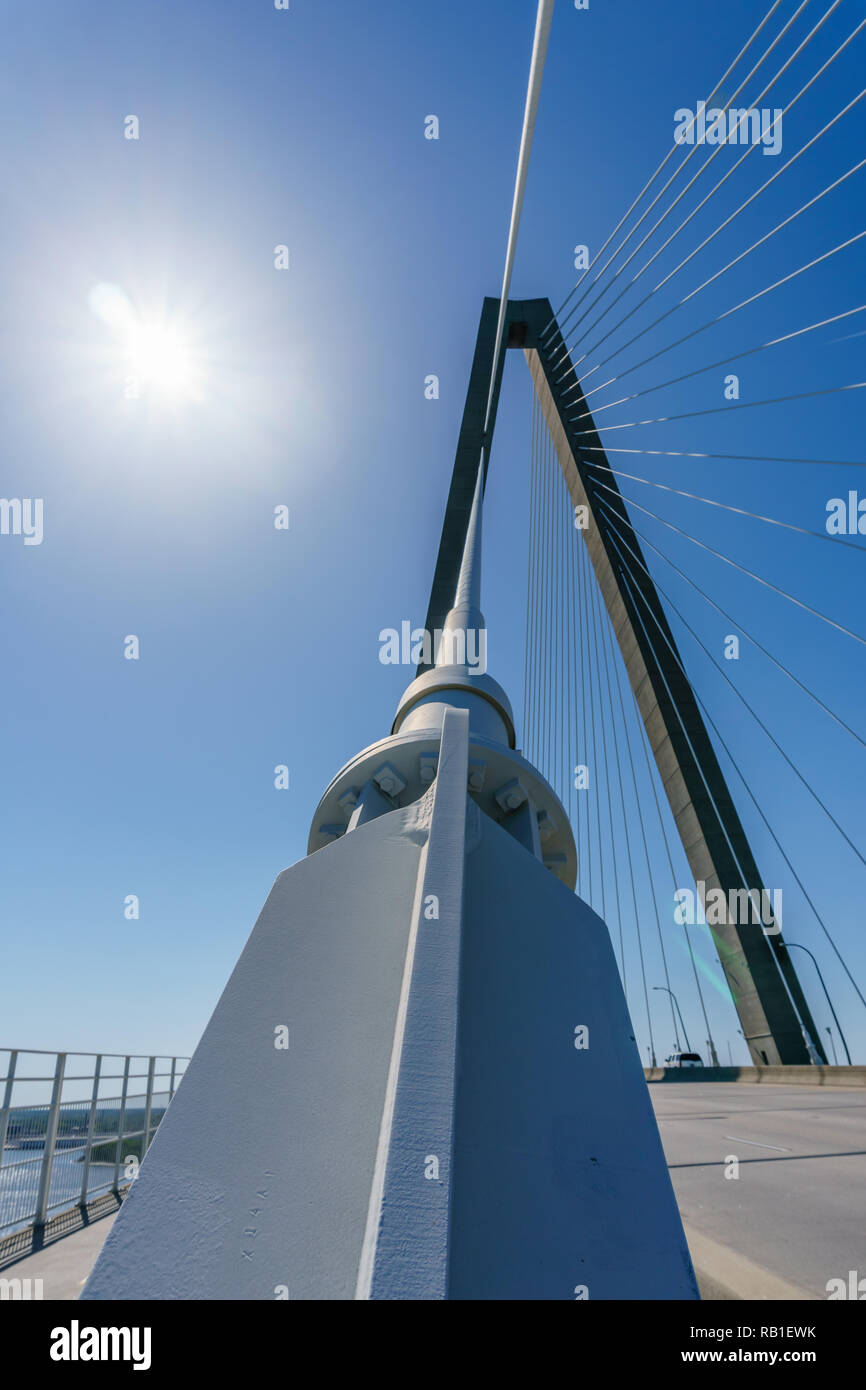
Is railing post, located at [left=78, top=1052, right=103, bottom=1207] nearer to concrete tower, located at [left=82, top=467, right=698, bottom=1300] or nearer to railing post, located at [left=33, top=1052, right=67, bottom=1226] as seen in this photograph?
railing post, located at [left=33, top=1052, right=67, bottom=1226]

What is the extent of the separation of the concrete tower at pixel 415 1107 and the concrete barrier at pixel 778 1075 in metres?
8.66

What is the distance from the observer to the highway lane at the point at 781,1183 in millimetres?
2332

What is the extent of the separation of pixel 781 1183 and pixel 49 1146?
5597 millimetres

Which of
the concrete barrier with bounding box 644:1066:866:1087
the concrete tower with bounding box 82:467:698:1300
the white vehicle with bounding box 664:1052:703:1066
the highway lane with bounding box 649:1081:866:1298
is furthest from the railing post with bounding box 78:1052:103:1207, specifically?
the white vehicle with bounding box 664:1052:703:1066

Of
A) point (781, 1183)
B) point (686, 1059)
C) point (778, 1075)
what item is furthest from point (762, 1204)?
point (686, 1059)

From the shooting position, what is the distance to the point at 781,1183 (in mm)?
3379

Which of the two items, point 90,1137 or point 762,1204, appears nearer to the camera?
point 762,1204

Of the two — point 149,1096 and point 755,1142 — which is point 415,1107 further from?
point 149,1096

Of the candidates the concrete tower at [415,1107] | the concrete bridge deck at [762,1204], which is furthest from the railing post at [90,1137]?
the concrete tower at [415,1107]

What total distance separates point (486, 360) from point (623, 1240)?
18448mm

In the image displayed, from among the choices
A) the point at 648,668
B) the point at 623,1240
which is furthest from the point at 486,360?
the point at 623,1240

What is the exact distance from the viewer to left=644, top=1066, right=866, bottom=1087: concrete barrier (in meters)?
8.47

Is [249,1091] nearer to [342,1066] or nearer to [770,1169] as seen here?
[342,1066]

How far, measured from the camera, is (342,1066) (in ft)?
5.21
